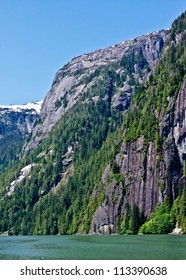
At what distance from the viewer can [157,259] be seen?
2817 inches

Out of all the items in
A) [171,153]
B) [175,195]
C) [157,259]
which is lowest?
[157,259]

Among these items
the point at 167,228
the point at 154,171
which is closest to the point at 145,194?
the point at 154,171

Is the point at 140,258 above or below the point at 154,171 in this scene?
below
